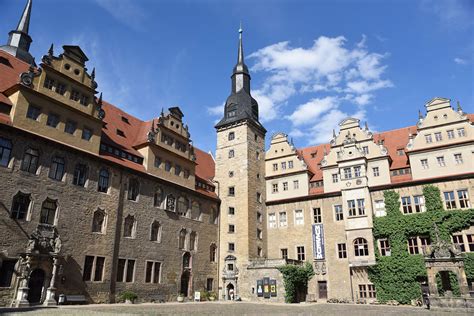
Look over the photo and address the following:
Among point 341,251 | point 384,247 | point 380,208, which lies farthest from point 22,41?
point 384,247

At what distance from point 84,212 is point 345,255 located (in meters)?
20.7

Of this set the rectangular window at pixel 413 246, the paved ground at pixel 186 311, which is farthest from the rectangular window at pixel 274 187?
the paved ground at pixel 186 311

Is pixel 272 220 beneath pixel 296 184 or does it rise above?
beneath

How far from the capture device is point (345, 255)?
102ft

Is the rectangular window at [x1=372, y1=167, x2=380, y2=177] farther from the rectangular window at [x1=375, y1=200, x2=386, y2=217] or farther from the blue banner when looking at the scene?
the blue banner

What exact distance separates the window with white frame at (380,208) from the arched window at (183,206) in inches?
629

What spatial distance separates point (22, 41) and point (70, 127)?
21784mm

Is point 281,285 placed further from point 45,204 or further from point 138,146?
point 45,204

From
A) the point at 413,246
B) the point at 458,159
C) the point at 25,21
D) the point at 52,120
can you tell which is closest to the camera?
the point at 52,120

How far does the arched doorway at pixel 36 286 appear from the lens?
65.4ft

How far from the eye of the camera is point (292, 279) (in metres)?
29.6

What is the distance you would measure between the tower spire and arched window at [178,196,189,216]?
22010mm

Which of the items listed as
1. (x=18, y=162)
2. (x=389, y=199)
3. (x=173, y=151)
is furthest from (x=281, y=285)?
(x=18, y=162)

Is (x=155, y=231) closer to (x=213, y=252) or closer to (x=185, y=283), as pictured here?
(x=185, y=283)
